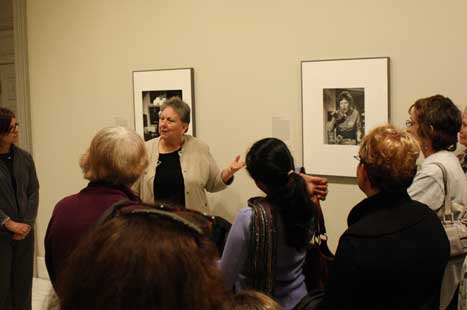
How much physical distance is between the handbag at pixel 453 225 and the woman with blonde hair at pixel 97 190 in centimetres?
145

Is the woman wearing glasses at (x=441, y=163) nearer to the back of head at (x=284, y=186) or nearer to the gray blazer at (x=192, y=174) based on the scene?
the back of head at (x=284, y=186)

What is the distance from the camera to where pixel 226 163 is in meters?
4.15

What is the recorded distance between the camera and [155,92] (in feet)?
A: 14.5

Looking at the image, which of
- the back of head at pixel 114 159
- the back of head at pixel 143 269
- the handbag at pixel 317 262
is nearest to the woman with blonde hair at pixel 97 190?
the back of head at pixel 114 159

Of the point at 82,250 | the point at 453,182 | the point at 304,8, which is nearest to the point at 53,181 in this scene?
the point at 304,8

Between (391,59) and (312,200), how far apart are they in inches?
64.9

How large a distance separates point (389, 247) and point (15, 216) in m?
2.78

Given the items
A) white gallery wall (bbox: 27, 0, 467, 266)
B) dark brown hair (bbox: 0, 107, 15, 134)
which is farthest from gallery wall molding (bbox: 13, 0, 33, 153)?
dark brown hair (bbox: 0, 107, 15, 134)

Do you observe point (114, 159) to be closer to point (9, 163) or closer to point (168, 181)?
point (168, 181)

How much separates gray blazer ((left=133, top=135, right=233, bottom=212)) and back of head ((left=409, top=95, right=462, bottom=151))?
1.61 meters

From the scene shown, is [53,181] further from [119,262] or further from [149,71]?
[119,262]

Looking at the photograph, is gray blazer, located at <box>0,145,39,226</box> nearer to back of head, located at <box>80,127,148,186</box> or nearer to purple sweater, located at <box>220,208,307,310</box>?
back of head, located at <box>80,127,148,186</box>

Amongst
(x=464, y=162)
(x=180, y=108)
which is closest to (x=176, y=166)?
(x=180, y=108)

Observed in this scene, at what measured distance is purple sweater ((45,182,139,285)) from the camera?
6.55 ft
